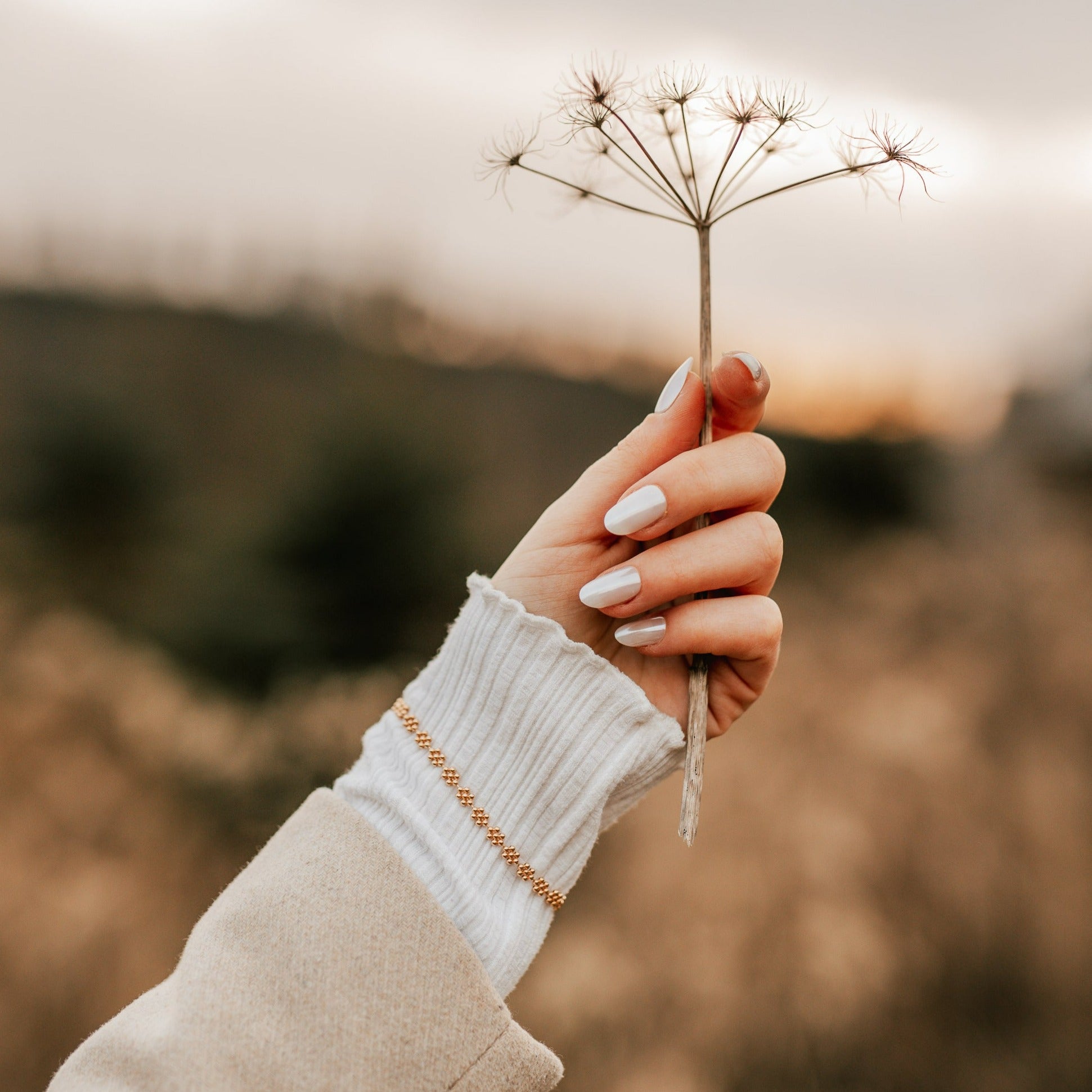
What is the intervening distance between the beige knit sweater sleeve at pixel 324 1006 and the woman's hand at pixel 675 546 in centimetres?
18

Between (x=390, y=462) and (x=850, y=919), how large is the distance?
94 cm

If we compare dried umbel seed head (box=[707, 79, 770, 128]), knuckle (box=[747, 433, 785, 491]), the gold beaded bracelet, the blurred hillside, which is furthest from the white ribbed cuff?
the blurred hillside

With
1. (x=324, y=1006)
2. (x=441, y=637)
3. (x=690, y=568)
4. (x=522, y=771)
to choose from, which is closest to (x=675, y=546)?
(x=690, y=568)

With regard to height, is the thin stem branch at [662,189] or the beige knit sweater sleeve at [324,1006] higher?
the thin stem branch at [662,189]

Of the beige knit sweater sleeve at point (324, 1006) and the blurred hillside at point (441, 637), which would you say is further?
the blurred hillside at point (441, 637)

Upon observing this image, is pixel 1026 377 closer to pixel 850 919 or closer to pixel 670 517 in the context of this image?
pixel 850 919

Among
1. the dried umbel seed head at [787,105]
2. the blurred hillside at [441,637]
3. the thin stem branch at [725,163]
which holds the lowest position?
the blurred hillside at [441,637]

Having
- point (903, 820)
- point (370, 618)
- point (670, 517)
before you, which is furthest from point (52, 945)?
point (903, 820)

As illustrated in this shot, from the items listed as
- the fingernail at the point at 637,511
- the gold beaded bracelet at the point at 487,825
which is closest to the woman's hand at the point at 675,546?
the fingernail at the point at 637,511

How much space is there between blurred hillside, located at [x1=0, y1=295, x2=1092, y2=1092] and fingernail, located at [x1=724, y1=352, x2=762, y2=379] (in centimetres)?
68

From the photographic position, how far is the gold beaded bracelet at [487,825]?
1.36 feet

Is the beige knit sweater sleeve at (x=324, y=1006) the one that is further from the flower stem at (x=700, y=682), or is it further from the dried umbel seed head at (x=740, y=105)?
the dried umbel seed head at (x=740, y=105)

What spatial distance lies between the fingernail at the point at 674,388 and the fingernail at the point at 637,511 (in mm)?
63

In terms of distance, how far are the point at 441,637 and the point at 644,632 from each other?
657 mm
